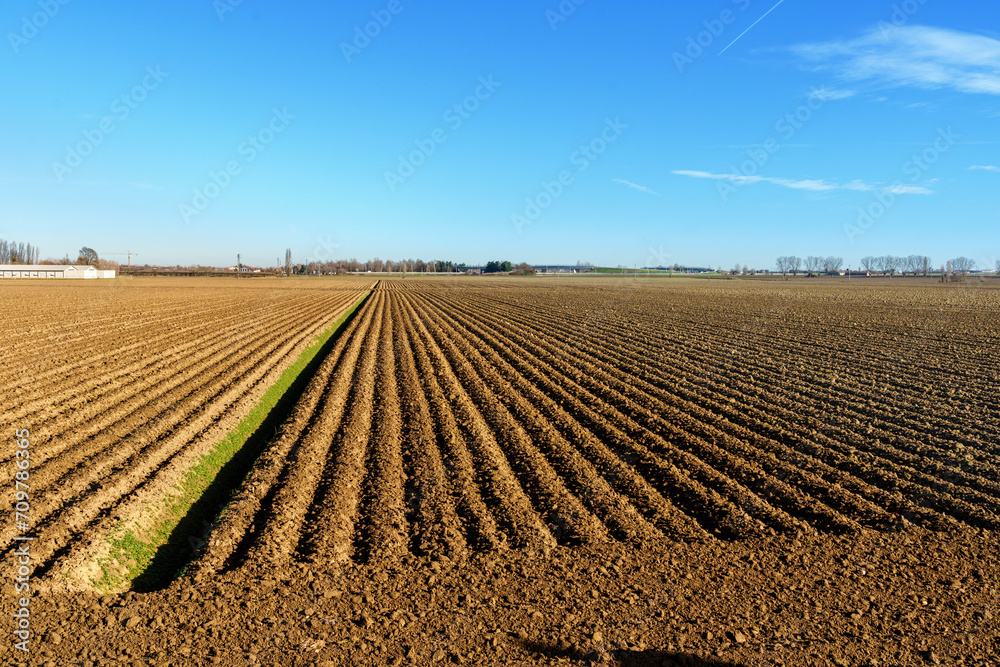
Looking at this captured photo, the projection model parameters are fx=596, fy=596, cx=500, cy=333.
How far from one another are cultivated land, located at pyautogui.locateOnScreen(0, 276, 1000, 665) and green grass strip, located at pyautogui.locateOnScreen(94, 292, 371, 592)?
19cm

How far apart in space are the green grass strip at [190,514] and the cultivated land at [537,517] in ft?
0.61

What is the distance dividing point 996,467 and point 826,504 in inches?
118

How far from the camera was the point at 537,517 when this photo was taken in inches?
236

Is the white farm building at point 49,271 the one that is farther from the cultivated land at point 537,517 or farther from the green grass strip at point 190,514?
the green grass strip at point 190,514

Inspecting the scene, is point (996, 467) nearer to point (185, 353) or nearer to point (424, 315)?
point (185, 353)

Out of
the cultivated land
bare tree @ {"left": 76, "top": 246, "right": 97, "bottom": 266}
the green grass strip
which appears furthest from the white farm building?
the green grass strip

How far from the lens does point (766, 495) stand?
6617 mm

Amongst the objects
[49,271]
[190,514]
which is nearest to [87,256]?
[49,271]

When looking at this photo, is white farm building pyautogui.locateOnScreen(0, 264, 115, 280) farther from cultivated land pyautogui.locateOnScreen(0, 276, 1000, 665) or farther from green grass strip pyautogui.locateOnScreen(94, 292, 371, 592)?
green grass strip pyautogui.locateOnScreen(94, 292, 371, 592)

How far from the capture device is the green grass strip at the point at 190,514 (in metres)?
5.24

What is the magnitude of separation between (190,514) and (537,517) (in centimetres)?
389

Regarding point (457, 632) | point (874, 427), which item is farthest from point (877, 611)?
point (874, 427)

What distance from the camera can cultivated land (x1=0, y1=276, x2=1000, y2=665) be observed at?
4.12 metres

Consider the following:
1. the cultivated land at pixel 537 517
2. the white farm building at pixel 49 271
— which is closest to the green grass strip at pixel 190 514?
the cultivated land at pixel 537 517
